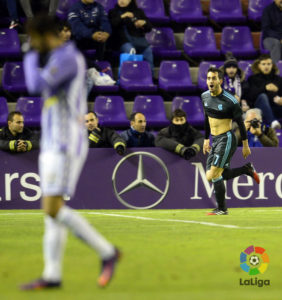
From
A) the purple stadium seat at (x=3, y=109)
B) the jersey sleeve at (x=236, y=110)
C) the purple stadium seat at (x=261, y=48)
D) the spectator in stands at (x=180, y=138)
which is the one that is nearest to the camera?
the jersey sleeve at (x=236, y=110)

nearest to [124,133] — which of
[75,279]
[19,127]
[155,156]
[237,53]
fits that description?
[155,156]

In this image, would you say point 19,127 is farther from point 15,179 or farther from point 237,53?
point 237,53

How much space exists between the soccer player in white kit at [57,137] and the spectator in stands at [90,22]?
8934 millimetres

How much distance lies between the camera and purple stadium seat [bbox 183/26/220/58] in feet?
49.0

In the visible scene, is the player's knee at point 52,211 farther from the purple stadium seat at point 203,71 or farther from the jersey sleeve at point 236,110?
the purple stadium seat at point 203,71

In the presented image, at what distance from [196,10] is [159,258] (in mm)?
10130

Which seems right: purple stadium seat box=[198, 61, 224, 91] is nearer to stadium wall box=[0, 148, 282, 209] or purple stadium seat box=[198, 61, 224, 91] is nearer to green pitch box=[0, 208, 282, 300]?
stadium wall box=[0, 148, 282, 209]

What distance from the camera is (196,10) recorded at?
1551cm

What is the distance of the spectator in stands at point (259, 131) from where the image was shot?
12344 millimetres

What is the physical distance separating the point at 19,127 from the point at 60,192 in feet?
22.8

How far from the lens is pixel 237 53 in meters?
15.1

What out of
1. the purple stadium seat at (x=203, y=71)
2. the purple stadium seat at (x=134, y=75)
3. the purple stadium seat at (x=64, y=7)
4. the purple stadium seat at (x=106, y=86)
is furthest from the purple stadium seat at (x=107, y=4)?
the purple stadium seat at (x=203, y=71)

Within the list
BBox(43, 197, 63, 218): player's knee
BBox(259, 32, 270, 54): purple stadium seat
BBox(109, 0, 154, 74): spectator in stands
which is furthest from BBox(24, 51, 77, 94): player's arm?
BBox(259, 32, 270, 54): purple stadium seat

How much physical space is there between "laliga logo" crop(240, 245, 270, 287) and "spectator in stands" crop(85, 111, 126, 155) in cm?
526
